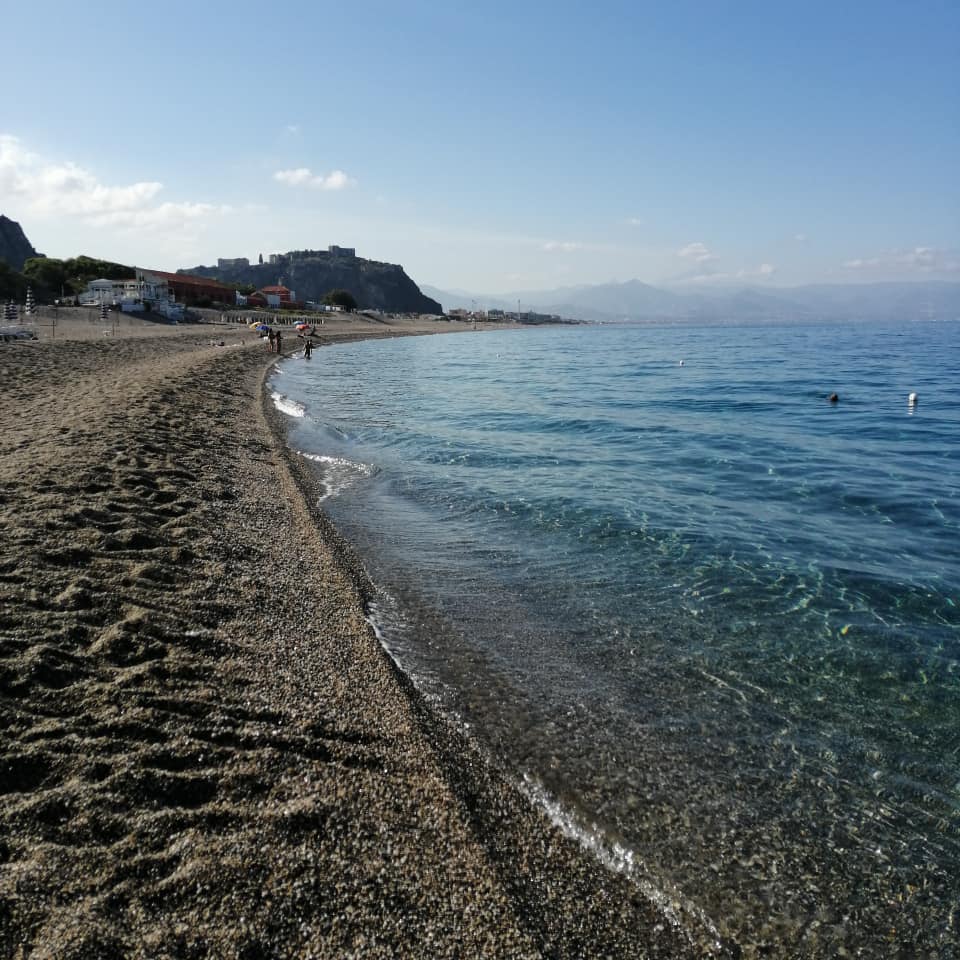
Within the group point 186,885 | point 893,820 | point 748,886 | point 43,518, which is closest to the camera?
point 186,885

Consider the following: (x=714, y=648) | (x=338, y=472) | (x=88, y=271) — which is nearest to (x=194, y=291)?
(x=88, y=271)

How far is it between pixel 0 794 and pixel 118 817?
0.70 metres

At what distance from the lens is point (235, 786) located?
13.1 ft

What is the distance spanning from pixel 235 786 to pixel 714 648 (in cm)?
521

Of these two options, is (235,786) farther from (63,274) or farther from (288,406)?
(63,274)

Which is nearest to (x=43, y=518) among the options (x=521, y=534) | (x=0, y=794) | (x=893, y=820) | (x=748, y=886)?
(x=0, y=794)

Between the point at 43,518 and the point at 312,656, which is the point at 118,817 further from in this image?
the point at 43,518

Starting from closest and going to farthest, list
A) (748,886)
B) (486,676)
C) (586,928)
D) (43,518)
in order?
(586,928) → (748,886) → (486,676) → (43,518)

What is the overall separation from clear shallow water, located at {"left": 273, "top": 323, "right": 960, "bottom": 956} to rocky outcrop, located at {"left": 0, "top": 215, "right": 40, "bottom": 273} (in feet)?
546

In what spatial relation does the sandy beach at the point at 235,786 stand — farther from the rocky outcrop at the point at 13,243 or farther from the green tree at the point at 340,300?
the rocky outcrop at the point at 13,243

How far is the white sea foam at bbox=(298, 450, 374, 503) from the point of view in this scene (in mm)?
13127

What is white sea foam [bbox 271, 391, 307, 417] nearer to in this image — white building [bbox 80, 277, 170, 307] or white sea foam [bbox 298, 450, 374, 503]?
white sea foam [bbox 298, 450, 374, 503]

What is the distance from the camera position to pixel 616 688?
6168 mm

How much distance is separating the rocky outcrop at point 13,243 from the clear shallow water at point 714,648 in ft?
546
